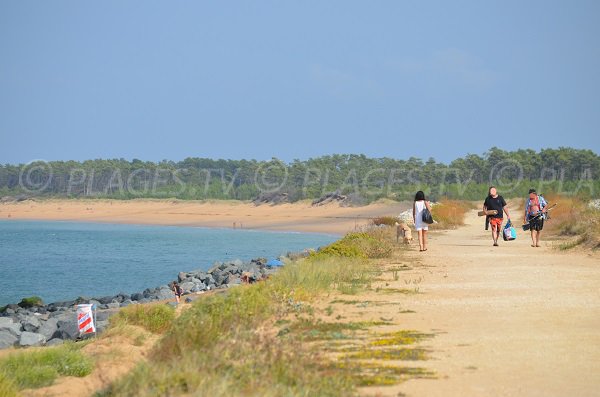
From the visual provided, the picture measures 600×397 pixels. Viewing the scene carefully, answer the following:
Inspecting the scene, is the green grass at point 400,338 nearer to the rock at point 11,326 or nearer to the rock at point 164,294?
the rock at point 11,326

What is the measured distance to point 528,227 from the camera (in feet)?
75.3

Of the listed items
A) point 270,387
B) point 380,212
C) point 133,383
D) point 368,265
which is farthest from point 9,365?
point 380,212

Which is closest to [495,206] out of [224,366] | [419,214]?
[419,214]

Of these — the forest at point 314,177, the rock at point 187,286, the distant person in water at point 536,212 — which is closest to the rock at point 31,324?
the rock at point 187,286

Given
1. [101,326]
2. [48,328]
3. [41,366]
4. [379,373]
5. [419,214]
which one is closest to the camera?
[379,373]

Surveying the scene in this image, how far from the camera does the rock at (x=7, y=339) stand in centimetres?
1561

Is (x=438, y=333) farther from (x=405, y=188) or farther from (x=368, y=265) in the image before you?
(x=405, y=188)

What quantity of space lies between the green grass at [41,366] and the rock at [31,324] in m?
6.26

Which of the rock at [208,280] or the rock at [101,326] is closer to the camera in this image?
the rock at [101,326]

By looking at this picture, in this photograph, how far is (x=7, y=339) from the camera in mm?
16094

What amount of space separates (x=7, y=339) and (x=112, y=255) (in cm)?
2718

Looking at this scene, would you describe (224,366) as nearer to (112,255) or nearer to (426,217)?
(426,217)

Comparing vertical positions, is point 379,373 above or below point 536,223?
below

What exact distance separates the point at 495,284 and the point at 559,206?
25.5m
